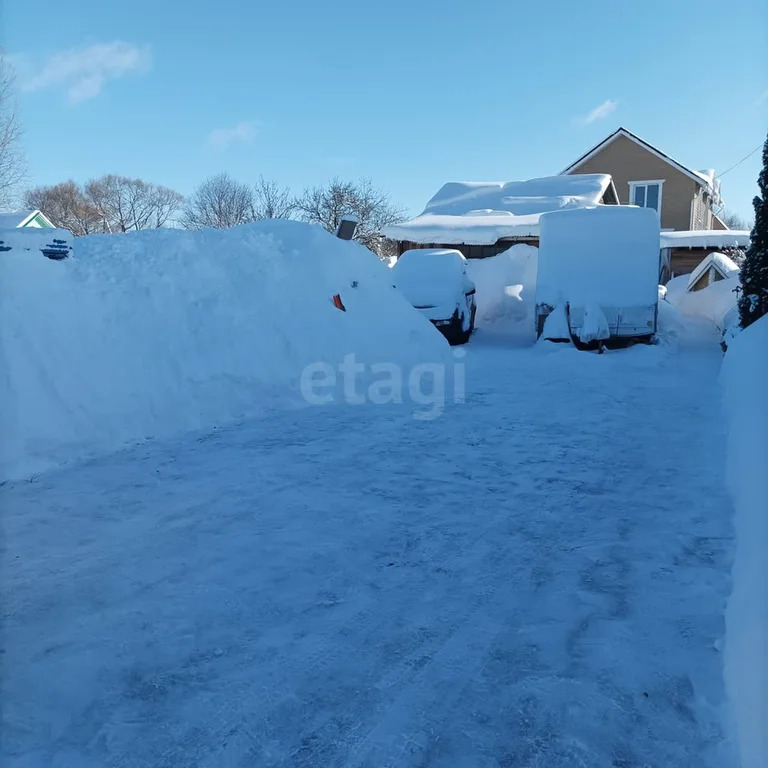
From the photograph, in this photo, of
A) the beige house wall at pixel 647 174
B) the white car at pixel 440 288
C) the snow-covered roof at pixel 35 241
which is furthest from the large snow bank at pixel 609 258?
the beige house wall at pixel 647 174

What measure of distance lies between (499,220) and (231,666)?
21947 millimetres

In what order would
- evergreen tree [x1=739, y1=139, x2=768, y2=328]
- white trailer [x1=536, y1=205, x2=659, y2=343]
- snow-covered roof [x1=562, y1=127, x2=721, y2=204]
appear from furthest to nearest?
snow-covered roof [x1=562, y1=127, x2=721, y2=204]
white trailer [x1=536, y1=205, x2=659, y2=343]
evergreen tree [x1=739, y1=139, x2=768, y2=328]

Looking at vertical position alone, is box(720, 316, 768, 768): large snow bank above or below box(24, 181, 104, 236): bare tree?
below

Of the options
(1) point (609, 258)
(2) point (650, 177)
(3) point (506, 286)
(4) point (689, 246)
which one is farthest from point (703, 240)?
(1) point (609, 258)

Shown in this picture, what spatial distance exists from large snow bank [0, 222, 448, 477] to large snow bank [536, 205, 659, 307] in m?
4.10

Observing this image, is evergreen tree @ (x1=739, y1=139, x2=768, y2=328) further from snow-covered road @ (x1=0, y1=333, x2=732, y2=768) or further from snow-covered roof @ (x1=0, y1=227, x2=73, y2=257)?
snow-covered roof @ (x1=0, y1=227, x2=73, y2=257)

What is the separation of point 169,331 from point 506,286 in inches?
499

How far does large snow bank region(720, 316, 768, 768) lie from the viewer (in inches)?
77.8

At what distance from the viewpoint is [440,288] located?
12.5 metres

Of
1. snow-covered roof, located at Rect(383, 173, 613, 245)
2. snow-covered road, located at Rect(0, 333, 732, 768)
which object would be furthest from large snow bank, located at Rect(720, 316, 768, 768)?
snow-covered roof, located at Rect(383, 173, 613, 245)

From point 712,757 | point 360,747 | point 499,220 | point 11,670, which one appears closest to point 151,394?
point 11,670

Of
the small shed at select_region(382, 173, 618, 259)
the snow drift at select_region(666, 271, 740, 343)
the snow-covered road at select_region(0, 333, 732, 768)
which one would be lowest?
the snow-covered road at select_region(0, 333, 732, 768)

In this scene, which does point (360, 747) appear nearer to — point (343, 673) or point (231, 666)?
point (343, 673)

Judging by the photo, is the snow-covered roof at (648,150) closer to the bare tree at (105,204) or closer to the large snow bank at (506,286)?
the large snow bank at (506,286)
